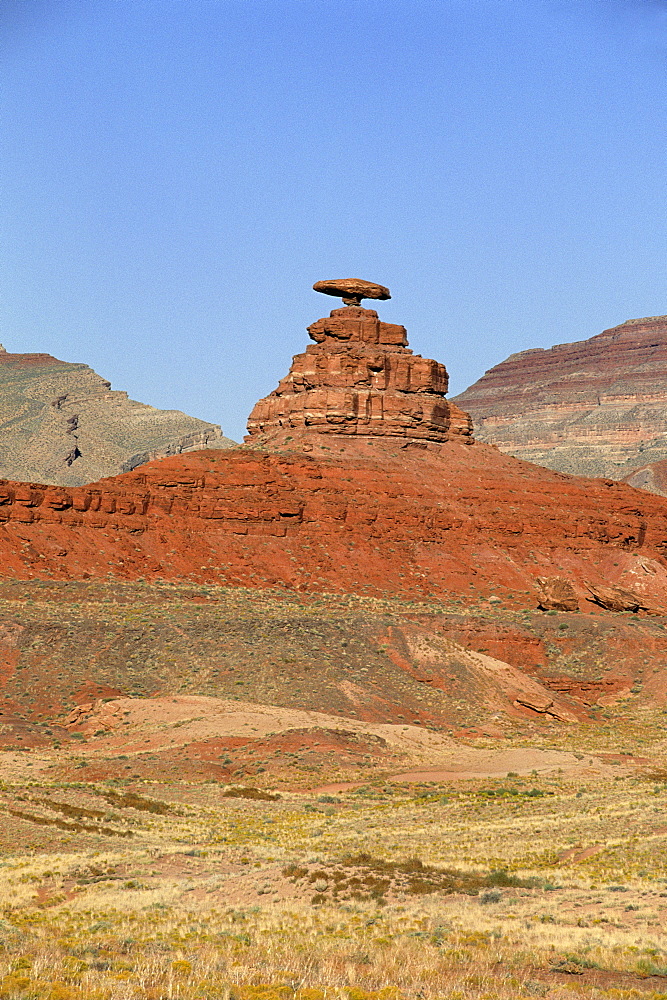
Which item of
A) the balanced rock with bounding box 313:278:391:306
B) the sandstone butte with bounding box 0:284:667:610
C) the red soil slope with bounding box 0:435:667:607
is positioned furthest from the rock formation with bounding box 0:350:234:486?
the red soil slope with bounding box 0:435:667:607

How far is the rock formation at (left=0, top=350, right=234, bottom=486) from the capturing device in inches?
6457

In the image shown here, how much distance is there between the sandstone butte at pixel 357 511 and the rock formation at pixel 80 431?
270 ft

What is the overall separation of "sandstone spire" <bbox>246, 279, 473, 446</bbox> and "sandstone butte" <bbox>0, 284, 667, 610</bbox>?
0.12 meters

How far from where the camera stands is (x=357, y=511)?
2805 inches

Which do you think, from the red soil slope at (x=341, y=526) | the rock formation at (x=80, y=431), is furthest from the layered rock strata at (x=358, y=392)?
the rock formation at (x=80, y=431)

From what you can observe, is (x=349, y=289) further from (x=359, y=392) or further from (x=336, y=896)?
(x=336, y=896)

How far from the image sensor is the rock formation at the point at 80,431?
164000mm

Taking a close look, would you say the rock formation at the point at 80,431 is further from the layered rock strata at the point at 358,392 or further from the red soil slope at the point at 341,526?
the red soil slope at the point at 341,526

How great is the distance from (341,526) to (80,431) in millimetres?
116818

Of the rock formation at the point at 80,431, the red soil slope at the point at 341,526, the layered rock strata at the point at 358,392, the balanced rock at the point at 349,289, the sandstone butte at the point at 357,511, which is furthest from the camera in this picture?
the rock formation at the point at 80,431

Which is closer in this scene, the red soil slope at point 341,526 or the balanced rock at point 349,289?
the red soil slope at point 341,526

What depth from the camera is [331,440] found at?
79.9 metres

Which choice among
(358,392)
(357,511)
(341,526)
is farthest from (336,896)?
(358,392)

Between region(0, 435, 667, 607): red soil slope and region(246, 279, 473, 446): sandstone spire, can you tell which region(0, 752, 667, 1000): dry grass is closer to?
region(0, 435, 667, 607): red soil slope
